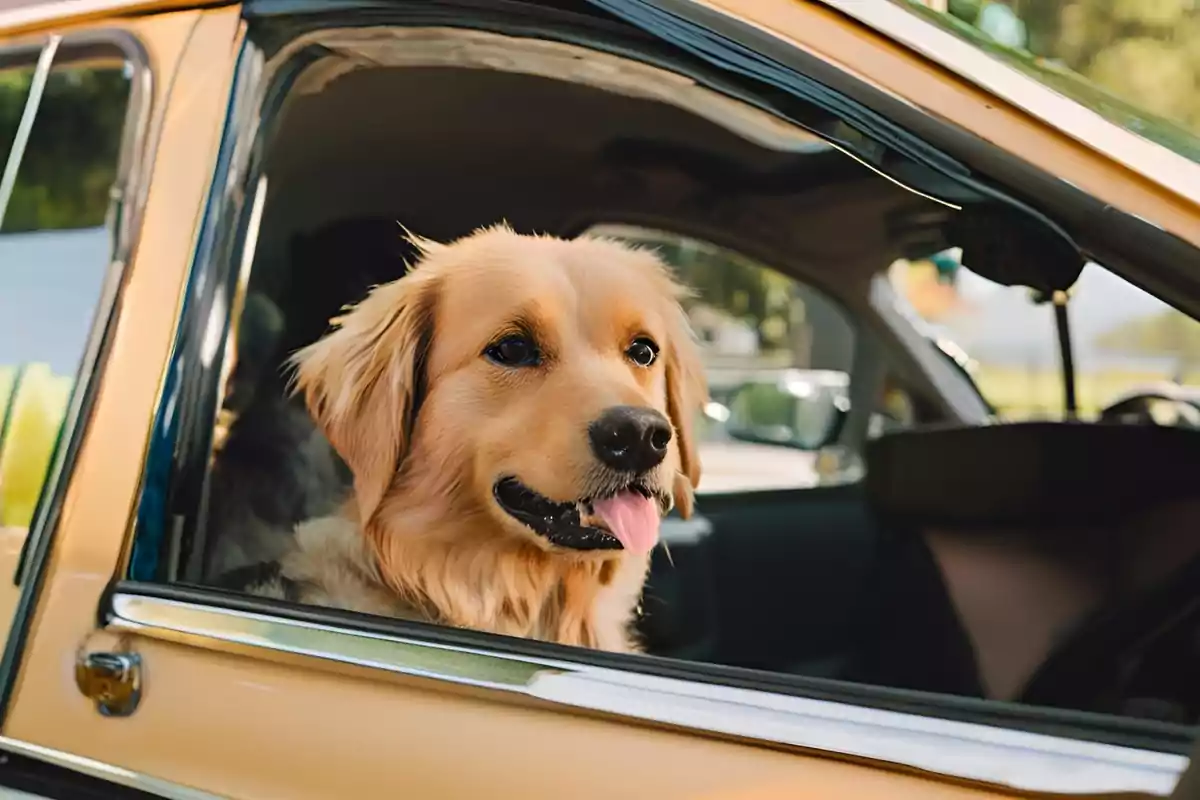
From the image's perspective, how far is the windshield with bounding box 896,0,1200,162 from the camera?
104 cm

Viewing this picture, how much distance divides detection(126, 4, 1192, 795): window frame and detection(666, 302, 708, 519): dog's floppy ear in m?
0.43

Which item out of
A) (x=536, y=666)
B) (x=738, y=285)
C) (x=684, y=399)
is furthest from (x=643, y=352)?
(x=738, y=285)

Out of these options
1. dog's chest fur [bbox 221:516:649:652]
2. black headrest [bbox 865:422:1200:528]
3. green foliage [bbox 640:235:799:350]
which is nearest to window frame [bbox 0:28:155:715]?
dog's chest fur [bbox 221:516:649:652]

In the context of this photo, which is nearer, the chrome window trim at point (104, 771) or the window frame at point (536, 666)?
the window frame at point (536, 666)

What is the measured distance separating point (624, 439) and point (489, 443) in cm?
19

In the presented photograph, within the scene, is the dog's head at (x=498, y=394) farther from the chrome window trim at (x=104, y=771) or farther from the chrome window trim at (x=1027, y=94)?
the chrome window trim at (x=1027, y=94)

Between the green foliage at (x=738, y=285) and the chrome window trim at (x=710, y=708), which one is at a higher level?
the green foliage at (x=738, y=285)

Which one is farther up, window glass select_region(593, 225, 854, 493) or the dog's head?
window glass select_region(593, 225, 854, 493)

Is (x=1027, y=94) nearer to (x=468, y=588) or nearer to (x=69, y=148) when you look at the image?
(x=468, y=588)

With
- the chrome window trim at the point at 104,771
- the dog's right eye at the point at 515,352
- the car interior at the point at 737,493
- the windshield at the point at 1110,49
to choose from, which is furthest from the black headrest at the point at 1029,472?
the chrome window trim at the point at 104,771

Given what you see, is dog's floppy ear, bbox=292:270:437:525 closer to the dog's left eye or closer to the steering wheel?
the dog's left eye

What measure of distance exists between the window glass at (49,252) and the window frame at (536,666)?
0.17m

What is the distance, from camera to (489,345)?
4.43ft

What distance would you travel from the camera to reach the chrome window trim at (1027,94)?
3.07ft
